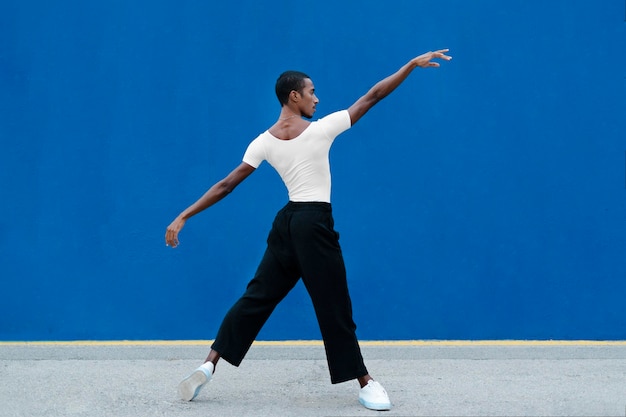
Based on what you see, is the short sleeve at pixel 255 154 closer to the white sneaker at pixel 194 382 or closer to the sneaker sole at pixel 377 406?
the white sneaker at pixel 194 382

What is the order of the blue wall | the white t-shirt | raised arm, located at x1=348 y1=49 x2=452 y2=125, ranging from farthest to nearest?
the blue wall, the white t-shirt, raised arm, located at x1=348 y1=49 x2=452 y2=125

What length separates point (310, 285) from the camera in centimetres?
459

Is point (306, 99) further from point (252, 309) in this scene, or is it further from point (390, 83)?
point (252, 309)

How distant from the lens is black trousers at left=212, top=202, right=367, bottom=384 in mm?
4539

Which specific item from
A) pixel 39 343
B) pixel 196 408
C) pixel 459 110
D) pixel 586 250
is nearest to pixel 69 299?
pixel 39 343

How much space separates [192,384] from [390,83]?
1.80 meters

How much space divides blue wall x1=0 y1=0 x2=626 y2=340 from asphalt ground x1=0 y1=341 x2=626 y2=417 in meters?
0.12

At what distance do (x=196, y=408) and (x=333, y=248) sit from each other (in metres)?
1.05

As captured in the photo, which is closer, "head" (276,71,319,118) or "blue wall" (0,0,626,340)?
"head" (276,71,319,118)

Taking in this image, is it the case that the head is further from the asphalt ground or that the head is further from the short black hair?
the asphalt ground

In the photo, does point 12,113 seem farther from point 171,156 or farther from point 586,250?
point 586,250

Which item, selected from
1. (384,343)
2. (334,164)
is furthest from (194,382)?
(334,164)

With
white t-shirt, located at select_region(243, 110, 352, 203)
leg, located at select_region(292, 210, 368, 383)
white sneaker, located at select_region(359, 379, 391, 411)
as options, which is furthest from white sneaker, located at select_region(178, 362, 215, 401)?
white t-shirt, located at select_region(243, 110, 352, 203)

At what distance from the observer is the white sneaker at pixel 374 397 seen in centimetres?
449
